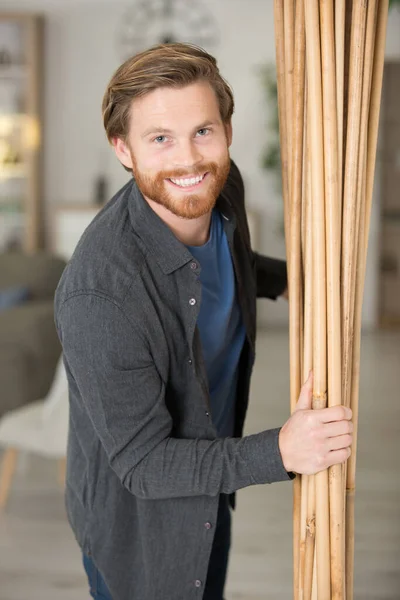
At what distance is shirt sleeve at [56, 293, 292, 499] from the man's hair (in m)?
0.30

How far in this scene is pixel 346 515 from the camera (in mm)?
1210

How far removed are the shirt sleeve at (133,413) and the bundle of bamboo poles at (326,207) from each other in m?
0.15

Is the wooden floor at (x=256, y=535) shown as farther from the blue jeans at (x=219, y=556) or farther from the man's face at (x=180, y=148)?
the man's face at (x=180, y=148)

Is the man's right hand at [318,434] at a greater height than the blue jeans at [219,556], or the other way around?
the man's right hand at [318,434]

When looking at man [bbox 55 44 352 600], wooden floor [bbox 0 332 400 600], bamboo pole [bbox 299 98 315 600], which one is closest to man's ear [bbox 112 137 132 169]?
man [bbox 55 44 352 600]

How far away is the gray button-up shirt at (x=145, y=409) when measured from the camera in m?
1.27

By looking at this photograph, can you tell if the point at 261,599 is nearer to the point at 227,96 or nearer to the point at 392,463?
the point at 392,463

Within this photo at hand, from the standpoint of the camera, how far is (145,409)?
4.25 feet

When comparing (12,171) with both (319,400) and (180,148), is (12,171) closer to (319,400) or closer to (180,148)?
(180,148)

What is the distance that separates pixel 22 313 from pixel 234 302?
3.41 m

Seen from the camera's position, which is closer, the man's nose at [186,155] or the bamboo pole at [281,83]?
the bamboo pole at [281,83]

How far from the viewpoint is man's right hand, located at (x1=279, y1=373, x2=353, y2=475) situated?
1068mm

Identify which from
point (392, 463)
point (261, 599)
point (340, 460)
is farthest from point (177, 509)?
point (392, 463)

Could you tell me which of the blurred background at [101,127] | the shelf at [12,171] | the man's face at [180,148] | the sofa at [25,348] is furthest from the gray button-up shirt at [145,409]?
the shelf at [12,171]
